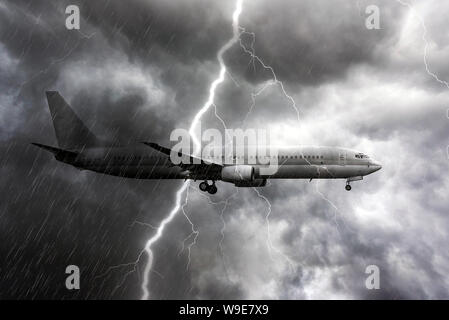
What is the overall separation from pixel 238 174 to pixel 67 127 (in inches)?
1202

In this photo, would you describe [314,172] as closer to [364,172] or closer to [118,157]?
[364,172]

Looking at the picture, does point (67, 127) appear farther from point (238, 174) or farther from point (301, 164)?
point (301, 164)

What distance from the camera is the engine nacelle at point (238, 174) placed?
48719mm

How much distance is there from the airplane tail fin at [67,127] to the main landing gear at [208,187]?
1906 centimetres

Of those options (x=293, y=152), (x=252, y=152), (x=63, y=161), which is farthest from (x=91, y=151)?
(x=293, y=152)

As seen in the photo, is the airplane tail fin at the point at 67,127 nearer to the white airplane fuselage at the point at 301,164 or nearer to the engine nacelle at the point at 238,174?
the white airplane fuselage at the point at 301,164

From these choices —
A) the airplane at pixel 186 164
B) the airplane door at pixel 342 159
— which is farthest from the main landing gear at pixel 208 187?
the airplane door at pixel 342 159

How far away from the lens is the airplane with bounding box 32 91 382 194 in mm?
49781

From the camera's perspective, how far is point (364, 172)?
49.9 meters

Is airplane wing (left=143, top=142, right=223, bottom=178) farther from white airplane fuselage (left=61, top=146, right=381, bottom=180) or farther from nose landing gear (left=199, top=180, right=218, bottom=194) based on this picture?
nose landing gear (left=199, top=180, right=218, bottom=194)

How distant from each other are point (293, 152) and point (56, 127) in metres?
37.0

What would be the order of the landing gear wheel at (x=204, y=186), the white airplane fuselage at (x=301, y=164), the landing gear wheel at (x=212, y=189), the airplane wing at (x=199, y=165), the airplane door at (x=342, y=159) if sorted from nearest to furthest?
the white airplane fuselage at (x=301, y=164), the airplane door at (x=342, y=159), the airplane wing at (x=199, y=165), the landing gear wheel at (x=204, y=186), the landing gear wheel at (x=212, y=189)

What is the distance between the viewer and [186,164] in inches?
2023

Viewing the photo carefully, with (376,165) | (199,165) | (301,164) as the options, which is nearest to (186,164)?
(199,165)
